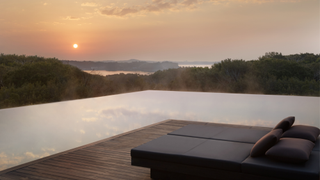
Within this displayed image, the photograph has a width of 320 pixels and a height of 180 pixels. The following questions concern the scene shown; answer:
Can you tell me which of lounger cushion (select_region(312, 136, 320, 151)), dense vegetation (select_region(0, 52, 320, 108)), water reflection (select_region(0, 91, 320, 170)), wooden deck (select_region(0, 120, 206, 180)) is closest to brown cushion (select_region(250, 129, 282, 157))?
lounger cushion (select_region(312, 136, 320, 151))

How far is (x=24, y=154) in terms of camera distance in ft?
10.4

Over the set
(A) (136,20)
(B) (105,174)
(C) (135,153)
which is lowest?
(B) (105,174)

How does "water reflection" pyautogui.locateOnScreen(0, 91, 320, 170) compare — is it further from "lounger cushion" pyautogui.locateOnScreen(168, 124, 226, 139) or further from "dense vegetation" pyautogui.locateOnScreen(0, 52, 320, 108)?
"lounger cushion" pyautogui.locateOnScreen(168, 124, 226, 139)

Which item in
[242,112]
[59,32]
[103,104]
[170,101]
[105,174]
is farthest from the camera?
[59,32]

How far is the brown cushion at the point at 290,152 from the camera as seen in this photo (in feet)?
6.20

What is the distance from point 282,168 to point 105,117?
370cm

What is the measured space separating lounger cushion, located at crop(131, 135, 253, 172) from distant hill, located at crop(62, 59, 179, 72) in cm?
672

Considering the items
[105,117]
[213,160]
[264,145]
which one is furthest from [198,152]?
[105,117]

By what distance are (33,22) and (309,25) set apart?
7688 millimetres

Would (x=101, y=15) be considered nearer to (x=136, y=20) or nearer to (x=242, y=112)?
(x=136, y=20)

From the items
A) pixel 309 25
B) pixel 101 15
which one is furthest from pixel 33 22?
pixel 309 25

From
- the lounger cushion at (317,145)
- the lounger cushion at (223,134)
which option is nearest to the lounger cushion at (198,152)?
the lounger cushion at (223,134)

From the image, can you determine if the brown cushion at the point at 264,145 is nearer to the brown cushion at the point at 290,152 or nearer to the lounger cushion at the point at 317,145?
the brown cushion at the point at 290,152

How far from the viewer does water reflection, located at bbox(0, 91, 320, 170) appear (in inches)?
139
